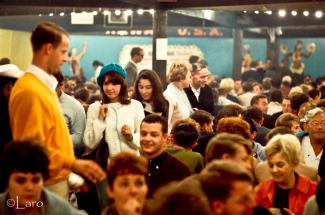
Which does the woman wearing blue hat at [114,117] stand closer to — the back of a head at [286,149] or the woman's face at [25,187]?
the back of a head at [286,149]

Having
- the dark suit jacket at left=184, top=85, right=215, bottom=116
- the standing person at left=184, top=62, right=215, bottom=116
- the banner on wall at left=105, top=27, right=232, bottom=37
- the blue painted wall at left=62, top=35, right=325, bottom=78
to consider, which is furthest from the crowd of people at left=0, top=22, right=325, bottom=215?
the blue painted wall at left=62, top=35, right=325, bottom=78

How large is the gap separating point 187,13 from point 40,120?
31.3ft

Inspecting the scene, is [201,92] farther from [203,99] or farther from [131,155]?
[131,155]

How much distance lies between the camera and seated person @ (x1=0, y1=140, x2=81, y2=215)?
3506 mm

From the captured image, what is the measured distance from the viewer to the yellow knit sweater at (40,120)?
3852 millimetres

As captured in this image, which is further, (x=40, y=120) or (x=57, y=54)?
(x=57, y=54)

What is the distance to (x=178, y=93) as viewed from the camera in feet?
25.6

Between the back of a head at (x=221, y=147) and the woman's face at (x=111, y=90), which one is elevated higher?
the woman's face at (x=111, y=90)

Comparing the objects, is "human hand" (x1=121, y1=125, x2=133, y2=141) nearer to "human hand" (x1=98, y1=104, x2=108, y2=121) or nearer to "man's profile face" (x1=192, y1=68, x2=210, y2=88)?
"human hand" (x1=98, y1=104, x2=108, y2=121)

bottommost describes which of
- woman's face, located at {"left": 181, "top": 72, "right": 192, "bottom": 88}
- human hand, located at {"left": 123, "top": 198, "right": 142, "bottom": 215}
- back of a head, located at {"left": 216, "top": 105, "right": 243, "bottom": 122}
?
human hand, located at {"left": 123, "top": 198, "right": 142, "bottom": 215}

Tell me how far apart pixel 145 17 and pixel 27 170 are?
1459 centimetres

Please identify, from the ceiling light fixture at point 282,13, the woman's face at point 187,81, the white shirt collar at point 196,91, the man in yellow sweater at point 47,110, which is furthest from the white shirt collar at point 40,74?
the ceiling light fixture at point 282,13

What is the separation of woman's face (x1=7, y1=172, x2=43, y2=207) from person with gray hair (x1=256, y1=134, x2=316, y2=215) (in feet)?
5.86

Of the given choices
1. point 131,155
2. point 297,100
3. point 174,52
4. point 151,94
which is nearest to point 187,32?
point 174,52
